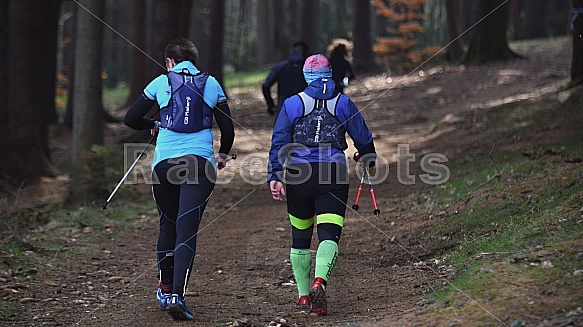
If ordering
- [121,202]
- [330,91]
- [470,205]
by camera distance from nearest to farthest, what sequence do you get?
[330,91], [470,205], [121,202]

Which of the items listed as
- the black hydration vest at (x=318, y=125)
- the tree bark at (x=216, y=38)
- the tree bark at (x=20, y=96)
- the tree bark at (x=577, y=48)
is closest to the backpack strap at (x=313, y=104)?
the black hydration vest at (x=318, y=125)

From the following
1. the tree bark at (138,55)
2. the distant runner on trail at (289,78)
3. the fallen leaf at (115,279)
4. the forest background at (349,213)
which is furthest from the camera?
the tree bark at (138,55)

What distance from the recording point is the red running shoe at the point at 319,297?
6.53 m

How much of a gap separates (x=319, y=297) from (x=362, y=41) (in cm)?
2621

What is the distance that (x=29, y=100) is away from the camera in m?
15.5

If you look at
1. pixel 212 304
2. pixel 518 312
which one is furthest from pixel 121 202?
pixel 518 312

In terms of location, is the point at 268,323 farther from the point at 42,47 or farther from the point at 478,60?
the point at 478,60

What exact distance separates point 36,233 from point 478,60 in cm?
1915

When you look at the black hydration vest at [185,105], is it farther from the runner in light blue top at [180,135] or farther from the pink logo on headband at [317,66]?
the pink logo on headband at [317,66]

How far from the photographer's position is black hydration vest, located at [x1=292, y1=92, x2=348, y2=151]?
6734 mm

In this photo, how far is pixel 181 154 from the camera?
263 inches

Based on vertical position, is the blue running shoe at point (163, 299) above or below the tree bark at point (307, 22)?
below

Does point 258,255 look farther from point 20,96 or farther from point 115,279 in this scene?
point 20,96

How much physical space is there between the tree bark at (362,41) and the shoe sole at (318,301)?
25771mm
